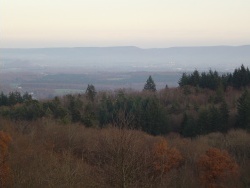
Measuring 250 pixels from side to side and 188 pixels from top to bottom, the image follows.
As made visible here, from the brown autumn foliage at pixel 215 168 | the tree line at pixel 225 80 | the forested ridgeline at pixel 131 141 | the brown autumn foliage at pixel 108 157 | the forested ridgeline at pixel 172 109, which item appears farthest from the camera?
the tree line at pixel 225 80

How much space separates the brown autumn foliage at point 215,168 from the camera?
2656cm

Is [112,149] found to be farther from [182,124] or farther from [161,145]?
[182,124]

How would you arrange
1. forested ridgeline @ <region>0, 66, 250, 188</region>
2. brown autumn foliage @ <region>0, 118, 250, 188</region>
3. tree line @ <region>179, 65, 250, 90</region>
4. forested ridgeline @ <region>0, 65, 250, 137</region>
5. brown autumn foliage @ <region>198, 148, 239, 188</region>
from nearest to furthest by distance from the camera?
brown autumn foliage @ <region>0, 118, 250, 188</region>
forested ridgeline @ <region>0, 66, 250, 188</region>
brown autumn foliage @ <region>198, 148, 239, 188</region>
forested ridgeline @ <region>0, 65, 250, 137</region>
tree line @ <region>179, 65, 250, 90</region>

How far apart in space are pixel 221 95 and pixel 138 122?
10578mm

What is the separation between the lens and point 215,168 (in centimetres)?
2736

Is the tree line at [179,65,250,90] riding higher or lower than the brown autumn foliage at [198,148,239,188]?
higher

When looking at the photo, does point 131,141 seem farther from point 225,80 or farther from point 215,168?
point 225,80

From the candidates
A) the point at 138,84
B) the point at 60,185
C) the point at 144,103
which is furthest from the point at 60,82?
the point at 60,185

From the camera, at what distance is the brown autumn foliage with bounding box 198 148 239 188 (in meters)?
26.6

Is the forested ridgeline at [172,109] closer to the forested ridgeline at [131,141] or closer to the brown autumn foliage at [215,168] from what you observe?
the forested ridgeline at [131,141]

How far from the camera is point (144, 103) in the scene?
46.8 metres

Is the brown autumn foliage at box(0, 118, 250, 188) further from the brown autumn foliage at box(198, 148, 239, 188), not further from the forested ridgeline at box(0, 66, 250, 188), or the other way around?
the brown autumn foliage at box(198, 148, 239, 188)

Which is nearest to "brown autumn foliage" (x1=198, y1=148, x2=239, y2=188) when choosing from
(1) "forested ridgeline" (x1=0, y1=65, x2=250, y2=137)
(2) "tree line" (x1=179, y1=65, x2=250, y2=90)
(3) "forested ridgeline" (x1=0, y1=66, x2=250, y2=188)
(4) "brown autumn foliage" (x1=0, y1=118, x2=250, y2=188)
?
(3) "forested ridgeline" (x1=0, y1=66, x2=250, y2=188)

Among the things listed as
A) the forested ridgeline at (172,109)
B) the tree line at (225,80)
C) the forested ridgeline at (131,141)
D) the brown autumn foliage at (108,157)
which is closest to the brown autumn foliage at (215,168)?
the forested ridgeline at (131,141)
